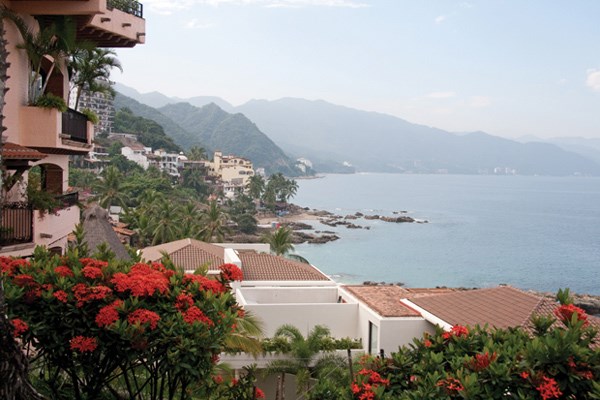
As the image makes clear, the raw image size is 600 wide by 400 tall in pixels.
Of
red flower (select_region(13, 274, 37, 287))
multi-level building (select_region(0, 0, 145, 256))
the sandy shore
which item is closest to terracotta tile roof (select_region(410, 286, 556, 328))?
multi-level building (select_region(0, 0, 145, 256))

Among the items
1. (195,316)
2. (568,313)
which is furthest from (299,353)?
(568,313)

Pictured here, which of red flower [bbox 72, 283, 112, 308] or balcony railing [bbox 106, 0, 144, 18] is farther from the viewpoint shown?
balcony railing [bbox 106, 0, 144, 18]

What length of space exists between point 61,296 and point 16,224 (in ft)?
19.5

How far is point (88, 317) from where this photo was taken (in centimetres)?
579

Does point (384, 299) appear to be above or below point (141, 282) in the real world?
below

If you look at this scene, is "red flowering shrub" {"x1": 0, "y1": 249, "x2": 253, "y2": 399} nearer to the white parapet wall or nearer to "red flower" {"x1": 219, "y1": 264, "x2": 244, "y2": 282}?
"red flower" {"x1": 219, "y1": 264, "x2": 244, "y2": 282}

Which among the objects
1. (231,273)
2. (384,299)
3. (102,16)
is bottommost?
(384,299)

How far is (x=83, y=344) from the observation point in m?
5.60

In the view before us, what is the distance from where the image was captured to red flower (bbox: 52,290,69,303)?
5.68 metres

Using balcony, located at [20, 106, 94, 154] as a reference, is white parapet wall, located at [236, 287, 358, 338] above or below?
below

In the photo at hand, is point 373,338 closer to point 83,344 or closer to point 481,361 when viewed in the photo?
point 481,361

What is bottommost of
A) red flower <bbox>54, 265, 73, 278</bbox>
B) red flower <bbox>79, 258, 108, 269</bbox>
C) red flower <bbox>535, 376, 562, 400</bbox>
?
red flower <bbox>535, 376, 562, 400</bbox>

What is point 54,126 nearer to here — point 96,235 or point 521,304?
point 96,235

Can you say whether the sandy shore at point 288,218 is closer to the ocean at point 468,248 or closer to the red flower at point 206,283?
the ocean at point 468,248
